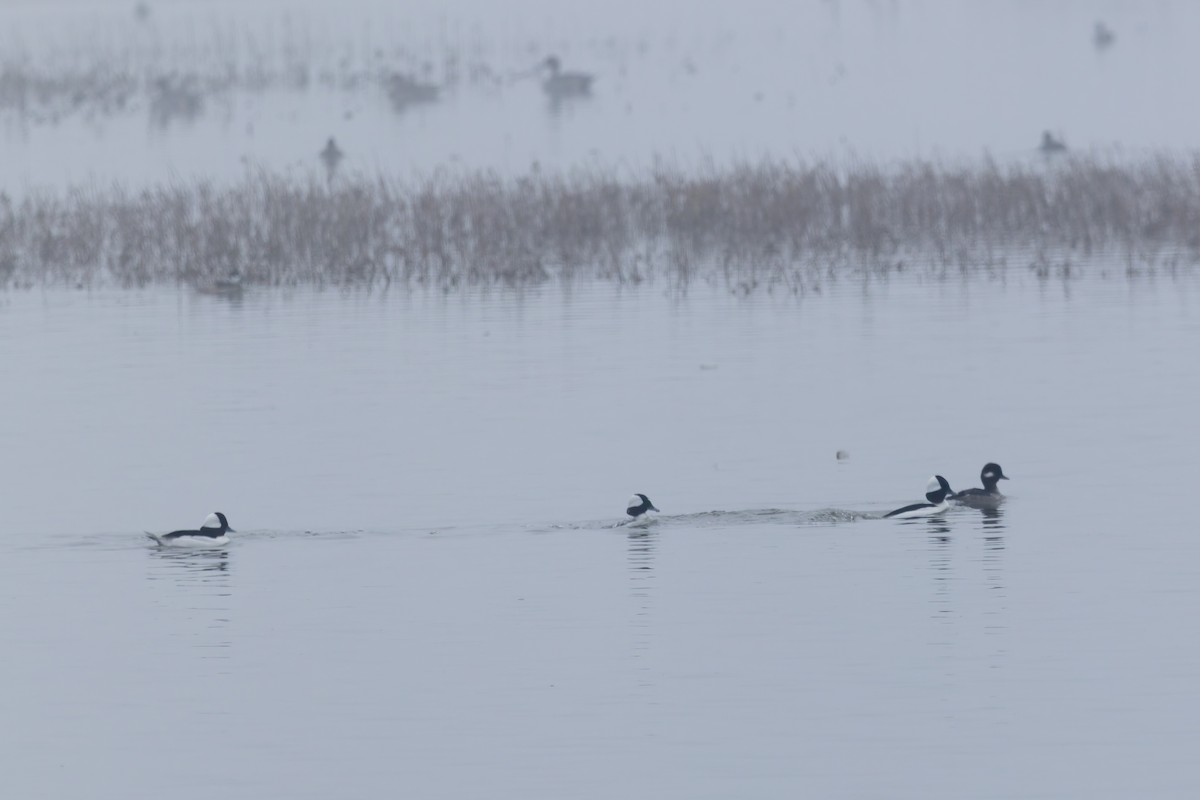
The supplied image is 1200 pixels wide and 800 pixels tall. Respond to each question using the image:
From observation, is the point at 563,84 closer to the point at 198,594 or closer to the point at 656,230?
the point at 656,230

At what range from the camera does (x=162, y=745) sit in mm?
8945

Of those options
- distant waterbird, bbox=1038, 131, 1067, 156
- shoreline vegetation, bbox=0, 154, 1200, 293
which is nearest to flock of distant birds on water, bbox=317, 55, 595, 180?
distant waterbird, bbox=1038, 131, 1067, 156

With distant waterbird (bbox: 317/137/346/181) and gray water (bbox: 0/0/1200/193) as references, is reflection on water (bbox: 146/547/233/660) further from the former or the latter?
distant waterbird (bbox: 317/137/346/181)

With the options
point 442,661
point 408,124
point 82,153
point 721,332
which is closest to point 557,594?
point 442,661

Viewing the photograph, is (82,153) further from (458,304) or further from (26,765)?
(26,765)

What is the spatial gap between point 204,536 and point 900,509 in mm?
4183

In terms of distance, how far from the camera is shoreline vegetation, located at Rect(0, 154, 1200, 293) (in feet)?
91.7

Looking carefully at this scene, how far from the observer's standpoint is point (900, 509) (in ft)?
43.7

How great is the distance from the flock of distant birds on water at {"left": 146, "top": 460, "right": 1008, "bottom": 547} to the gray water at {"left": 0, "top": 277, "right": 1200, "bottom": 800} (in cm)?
12

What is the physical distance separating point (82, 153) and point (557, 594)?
39.8 m

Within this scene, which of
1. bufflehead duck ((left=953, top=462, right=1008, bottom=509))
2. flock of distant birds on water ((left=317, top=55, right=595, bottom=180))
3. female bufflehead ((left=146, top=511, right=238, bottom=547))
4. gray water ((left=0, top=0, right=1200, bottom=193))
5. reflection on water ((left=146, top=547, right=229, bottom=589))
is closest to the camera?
reflection on water ((left=146, top=547, right=229, bottom=589))

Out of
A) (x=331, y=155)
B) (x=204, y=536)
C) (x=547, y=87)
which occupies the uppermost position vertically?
(x=547, y=87)

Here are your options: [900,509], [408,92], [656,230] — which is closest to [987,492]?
[900,509]

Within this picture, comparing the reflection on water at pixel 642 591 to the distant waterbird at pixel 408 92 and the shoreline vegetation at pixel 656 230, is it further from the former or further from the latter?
the distant waterbird at pixel 408 92
